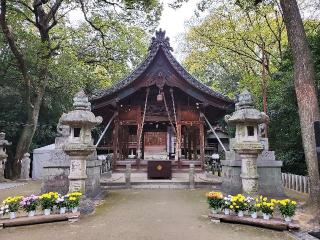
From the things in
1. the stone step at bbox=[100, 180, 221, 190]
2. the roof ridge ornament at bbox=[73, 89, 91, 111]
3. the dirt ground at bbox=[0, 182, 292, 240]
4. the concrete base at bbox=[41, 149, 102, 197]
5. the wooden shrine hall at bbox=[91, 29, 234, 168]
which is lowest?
the dirt ground at bbox=[0, 182, 292, 240]

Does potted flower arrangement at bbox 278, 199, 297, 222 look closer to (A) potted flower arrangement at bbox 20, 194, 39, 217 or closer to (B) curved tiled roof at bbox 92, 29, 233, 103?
(A) potted flower arrangement at bbox 20, 194, 39, 217

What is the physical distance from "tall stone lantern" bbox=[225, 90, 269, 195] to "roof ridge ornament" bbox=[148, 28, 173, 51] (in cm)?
747

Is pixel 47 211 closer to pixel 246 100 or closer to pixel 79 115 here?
pixel 79 115

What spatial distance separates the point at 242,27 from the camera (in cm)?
2389

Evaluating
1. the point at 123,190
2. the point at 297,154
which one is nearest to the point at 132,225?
the point at 123,190

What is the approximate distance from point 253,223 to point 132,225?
2893mm

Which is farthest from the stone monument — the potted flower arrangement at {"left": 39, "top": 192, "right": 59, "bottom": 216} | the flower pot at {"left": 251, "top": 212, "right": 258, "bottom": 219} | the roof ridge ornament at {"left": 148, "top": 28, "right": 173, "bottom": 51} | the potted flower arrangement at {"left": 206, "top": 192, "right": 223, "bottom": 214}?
the roof ridge ornament at {"left": 148, "top": 28, "right": 173, "bottom": 51}

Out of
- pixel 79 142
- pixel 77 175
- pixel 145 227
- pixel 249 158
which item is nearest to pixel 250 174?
pixel 249 158

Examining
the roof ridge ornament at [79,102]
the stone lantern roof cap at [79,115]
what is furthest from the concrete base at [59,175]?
the roof ridge ornament at [79,102]

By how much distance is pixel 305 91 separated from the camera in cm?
822

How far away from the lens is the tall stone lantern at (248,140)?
8.41 meters

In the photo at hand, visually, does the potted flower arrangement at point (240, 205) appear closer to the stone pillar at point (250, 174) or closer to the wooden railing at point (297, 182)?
the stone pillar at point (250, 174)

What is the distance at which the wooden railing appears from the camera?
37.8 feet

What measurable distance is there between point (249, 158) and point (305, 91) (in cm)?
248
